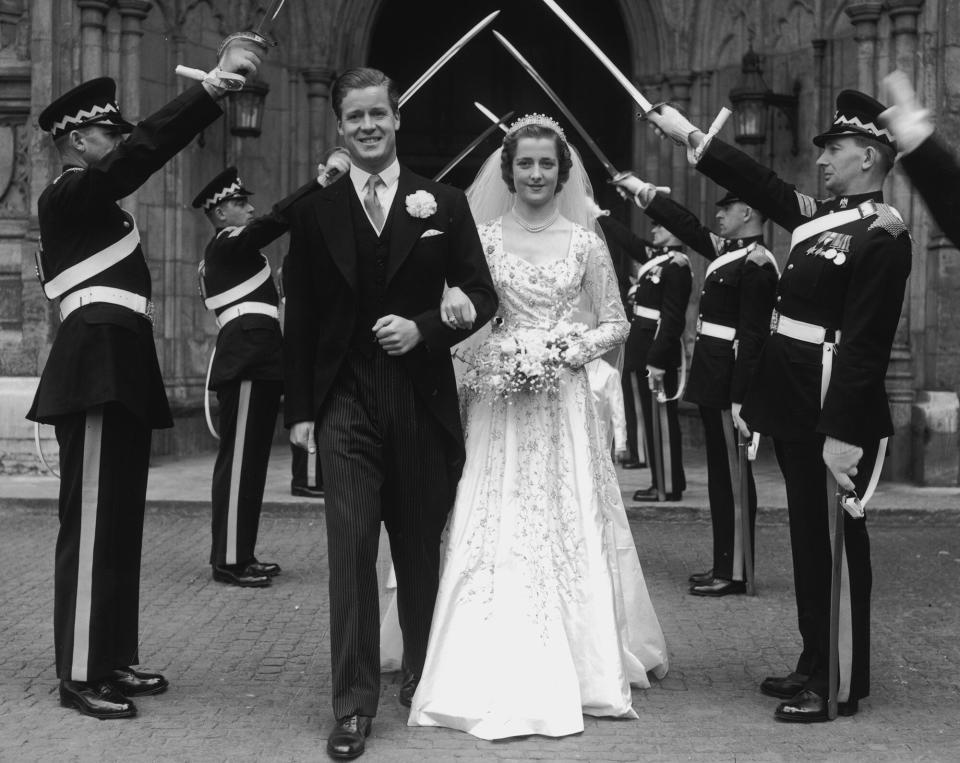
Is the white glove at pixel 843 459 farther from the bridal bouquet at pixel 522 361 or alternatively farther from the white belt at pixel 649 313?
the white belt at pixel 649 313

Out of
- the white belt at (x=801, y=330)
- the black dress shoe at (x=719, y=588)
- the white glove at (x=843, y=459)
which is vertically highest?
the white belt at (x=801, y=330)

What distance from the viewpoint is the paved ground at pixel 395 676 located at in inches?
183

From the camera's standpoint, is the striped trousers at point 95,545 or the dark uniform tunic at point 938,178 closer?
the dark uniform tunic at point 938,178

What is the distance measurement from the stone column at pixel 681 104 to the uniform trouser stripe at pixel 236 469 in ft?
21.8

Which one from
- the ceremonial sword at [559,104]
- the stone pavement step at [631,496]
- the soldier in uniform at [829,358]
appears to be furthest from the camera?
the stone pavement step at [631,496]

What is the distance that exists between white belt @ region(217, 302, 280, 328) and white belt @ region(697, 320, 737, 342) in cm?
236

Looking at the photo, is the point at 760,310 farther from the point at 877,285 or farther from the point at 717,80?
the point at 717,80

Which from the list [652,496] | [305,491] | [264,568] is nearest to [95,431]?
[264,568]

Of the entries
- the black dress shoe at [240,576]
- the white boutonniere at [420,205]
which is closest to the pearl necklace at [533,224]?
the white boutonniere at [420,205]

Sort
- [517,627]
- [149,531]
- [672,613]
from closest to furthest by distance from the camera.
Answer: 1. [517,627]
2. [672,613]
3. [149,531]

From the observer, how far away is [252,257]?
25.7ft

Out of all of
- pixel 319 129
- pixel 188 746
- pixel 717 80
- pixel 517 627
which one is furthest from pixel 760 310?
pixel 319 129

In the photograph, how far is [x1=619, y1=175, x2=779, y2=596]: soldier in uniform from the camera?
23.2 ft

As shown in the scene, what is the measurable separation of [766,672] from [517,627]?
125 centimetres
